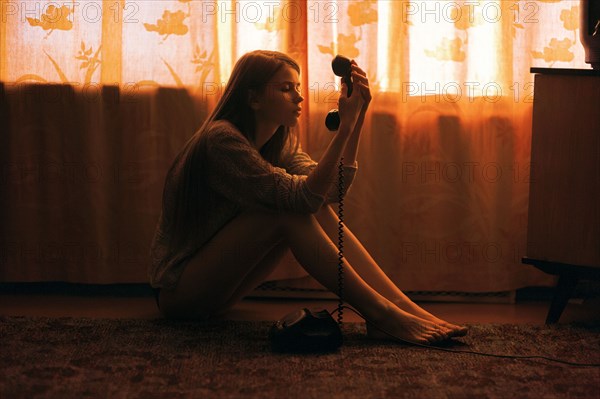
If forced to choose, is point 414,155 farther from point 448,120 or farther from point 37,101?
point 37,101

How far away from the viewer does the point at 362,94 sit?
1.95 meters

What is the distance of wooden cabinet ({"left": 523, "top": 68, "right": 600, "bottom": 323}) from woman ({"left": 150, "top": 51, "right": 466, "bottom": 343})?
0.40 meters

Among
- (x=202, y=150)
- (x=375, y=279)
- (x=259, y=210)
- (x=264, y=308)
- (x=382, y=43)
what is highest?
(x=382, y=43)

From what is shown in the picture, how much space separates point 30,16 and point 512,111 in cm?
151

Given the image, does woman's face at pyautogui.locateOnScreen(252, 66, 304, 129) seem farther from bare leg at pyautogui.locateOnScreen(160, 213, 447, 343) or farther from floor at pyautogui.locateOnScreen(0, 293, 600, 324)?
floor at pyautogui.locateOnScreen(0, 293, 600, 324)

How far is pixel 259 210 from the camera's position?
1.96 metres

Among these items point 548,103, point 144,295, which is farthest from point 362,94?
point 144,295

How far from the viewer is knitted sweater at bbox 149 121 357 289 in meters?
1.91

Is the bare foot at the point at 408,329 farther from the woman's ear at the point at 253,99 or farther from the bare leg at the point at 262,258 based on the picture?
the woman's ear at the point at 253,99

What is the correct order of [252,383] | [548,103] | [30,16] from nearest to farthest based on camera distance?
[252,383] < [548,103] < [30,16]

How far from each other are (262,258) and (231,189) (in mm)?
200

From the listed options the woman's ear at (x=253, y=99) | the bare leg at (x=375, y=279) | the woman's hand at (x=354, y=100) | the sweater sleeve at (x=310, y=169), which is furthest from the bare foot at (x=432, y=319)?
the woman's ear at (x=253, y=99)

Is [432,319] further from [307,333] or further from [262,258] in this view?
[262,258]

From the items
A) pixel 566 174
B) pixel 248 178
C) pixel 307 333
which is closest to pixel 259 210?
pixel 248 178
